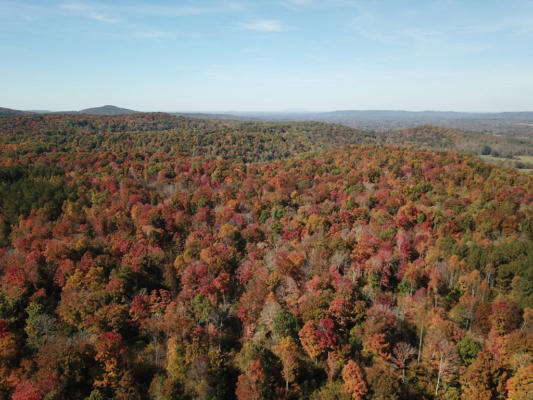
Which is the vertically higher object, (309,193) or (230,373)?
(309,193)

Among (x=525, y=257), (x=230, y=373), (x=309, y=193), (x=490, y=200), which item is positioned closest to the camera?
(x=230, y=373)

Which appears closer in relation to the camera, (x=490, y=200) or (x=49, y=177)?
(x=490, y=200)

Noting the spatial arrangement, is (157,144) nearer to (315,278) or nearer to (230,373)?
(315,278)

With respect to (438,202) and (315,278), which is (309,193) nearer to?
(438,202)

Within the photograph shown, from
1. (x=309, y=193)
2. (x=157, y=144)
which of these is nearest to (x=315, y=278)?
(x=309, y=193)

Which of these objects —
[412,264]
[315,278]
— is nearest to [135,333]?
[315,278]

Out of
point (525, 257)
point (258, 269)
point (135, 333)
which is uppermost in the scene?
point (525, 257)

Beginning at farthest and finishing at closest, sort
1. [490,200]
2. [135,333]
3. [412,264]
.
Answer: [490,200], [412,264], [135,333]
